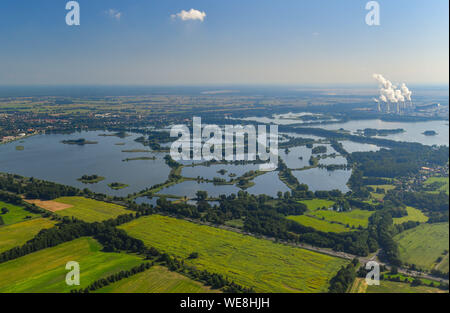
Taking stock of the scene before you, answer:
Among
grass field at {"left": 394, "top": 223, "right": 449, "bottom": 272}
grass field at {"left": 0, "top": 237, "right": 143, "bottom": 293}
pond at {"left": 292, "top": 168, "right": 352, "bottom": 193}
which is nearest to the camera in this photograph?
grass field at {"left": 0, "top": 237, "right": 143, "bottom": 293}

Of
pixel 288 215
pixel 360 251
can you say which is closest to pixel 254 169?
pixel 288 215

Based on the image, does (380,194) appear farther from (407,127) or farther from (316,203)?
(407,127)

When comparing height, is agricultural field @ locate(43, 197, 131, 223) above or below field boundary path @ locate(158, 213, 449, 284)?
above

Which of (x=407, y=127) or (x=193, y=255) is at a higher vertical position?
(x=407, y=127)

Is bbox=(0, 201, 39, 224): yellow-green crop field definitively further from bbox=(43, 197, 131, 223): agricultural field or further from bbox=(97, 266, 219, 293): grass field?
bbox=(97, 266, 219, 293): grass field

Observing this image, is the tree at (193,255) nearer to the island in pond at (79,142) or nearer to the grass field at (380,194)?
the grass field at (380,194)

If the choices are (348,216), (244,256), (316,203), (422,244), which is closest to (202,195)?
(316,203)

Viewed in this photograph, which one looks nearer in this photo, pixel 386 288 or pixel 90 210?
pixel 386 288

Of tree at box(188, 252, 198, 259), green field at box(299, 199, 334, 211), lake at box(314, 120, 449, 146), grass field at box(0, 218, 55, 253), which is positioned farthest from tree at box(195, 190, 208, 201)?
lake at box(314, 120, 449, 146)
